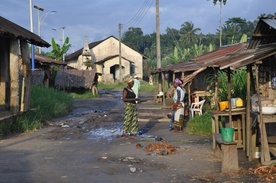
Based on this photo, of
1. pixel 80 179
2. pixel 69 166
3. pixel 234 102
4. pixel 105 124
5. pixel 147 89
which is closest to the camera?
pixel 80 179

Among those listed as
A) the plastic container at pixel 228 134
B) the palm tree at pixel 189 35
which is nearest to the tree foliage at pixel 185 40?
the palm tree at pixel 189 35

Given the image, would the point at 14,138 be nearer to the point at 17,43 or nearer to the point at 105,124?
the point at 17,43

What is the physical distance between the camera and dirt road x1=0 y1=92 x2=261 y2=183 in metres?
6.87

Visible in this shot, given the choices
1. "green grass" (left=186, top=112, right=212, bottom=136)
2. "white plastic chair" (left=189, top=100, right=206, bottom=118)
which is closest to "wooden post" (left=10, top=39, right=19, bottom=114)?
"green grass" (left=186, top=112, right=212, bottom=136)

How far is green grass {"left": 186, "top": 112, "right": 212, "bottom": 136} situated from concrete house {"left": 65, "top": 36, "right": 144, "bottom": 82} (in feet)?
123

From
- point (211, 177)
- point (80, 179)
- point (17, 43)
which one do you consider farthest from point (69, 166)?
point (17, 43)

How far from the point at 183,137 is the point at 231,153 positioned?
4.55m

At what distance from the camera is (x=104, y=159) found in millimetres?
8430

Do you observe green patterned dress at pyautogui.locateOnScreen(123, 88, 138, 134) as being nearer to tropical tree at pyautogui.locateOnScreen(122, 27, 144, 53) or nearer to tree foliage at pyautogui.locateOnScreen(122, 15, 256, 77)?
tree foliage at pyautogui.locateOnScreen(122, 15, 256, 77)

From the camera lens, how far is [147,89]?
42469 millimetres

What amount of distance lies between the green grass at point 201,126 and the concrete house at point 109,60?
37.4 m

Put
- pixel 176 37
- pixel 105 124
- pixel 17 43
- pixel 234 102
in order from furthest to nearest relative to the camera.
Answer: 1. pixel 176 37
2. pixel 105 124
3. pixel 17 43
4. pixel 234 102

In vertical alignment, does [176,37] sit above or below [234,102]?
above

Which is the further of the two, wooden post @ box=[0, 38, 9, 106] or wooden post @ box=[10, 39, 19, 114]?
wooden post @ box=[0, 38, 9, 106]
